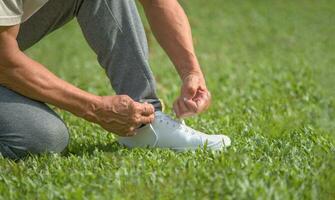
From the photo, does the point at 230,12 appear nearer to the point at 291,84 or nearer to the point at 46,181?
the point at 291,84

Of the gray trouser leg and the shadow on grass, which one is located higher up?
the gray trouser leg

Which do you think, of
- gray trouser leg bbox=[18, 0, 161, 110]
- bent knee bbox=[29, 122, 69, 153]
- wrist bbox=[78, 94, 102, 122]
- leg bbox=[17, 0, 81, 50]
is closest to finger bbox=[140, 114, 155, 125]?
gray trouser leg bbox=[18, 0, 161, 110]

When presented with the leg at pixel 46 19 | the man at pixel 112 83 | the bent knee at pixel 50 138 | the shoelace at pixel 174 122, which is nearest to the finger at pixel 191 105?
the man at pixel 112 83

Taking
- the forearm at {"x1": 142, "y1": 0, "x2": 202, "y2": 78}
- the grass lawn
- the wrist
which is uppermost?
the forearm at {"x1": 142, "y1": 0, "x2": 202, "y2": 78}

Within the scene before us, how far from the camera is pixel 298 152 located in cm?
395

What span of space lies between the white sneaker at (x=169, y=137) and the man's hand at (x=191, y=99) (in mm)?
93

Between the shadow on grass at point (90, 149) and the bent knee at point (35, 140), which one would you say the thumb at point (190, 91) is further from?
the bent knee at point (35, 140)

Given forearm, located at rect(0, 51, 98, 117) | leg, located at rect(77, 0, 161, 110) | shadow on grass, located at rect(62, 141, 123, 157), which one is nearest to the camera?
forearm, located at rect(0, 51, 98, 117)

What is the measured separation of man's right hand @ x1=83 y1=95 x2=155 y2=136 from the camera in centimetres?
379

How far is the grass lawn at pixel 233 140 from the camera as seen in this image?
3199mm

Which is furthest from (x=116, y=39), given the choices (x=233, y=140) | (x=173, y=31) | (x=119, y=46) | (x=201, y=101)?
(x=233, y=140)

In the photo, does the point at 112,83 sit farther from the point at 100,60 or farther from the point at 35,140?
the point at 35,140

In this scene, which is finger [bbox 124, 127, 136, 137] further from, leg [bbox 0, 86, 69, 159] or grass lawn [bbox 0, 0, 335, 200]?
leg [bbox 0, 86, 69, 159]

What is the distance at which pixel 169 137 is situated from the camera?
13.2 feet
